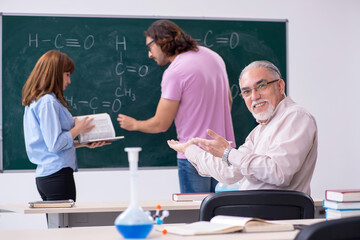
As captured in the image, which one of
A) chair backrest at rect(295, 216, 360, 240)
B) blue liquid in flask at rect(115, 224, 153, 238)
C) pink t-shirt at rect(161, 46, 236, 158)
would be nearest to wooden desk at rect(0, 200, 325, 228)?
pink t-shirt at rect(161, 46, 236, 158)

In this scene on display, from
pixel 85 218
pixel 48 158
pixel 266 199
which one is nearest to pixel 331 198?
pixel 266 199

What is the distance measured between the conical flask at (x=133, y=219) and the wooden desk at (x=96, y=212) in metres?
1.21

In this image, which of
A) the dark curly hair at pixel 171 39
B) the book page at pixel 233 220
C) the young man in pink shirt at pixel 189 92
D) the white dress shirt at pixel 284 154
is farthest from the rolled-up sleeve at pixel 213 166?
the dark curly hair at pixel 171 39

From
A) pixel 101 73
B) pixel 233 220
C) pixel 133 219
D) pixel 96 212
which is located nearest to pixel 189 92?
pixel 96 212

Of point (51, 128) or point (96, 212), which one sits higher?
point (51, 128)

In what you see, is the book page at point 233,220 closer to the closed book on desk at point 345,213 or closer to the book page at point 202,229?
the book page at point 202,229

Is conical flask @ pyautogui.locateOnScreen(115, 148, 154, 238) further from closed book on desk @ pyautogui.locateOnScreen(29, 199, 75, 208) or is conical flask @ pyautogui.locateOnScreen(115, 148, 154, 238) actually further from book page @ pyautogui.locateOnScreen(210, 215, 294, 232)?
closed book on desk @ pyautogui.locateOnScreen(29, 199, 75, 208)

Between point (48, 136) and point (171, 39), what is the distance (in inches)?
43.7

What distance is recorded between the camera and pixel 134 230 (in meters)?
1.24

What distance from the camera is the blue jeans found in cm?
321

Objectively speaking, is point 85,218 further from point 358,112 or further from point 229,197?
point 358,112

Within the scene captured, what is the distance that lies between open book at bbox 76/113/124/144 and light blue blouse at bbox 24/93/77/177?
0.28 m

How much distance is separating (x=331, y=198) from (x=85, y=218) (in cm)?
138

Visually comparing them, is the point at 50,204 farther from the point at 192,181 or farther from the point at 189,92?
the point at 189,92
